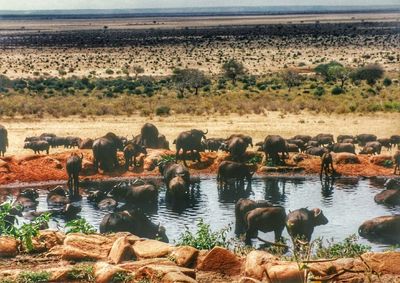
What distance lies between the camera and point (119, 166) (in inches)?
1093

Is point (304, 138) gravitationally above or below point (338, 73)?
above

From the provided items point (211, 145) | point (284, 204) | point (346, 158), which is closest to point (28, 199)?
point (284, 204)

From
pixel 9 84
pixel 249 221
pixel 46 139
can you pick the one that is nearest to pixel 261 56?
pixel 9 84

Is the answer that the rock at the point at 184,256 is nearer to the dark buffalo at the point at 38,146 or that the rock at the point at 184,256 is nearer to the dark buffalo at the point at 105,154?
the dark buffalo at the point at 105,154

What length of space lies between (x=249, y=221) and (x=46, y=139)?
1706 cm

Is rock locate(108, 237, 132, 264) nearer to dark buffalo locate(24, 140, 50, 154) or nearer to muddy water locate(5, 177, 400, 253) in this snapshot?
muddy water locate(5, 177, 400, 253)

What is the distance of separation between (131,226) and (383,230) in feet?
19.9

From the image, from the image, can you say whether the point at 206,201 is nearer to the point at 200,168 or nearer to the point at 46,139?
the point at 200,168

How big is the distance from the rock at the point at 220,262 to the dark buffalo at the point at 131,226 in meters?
4.31

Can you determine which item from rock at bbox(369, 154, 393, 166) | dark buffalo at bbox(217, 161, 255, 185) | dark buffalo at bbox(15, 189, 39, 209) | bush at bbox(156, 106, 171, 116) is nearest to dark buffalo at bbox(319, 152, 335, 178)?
rock at bbox(369, 154, 393, 166)

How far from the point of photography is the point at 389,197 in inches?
825

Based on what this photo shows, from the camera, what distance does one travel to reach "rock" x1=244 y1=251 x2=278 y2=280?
12.4 meters

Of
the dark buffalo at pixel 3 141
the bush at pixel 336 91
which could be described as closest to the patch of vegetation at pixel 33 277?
the dark buffalo at pixel 3 141

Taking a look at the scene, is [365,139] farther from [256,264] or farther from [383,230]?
[256,264]
